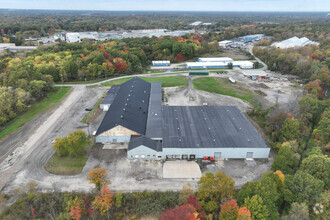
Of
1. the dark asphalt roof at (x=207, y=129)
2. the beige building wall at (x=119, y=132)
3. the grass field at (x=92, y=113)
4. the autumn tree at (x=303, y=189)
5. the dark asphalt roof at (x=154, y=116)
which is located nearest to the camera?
the autumn tree at (x=303, y=189)

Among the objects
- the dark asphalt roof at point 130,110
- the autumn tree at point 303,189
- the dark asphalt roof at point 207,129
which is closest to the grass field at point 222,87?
the dark asphalt roof at point 207,129

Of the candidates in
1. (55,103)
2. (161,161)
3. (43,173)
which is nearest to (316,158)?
(161,161)

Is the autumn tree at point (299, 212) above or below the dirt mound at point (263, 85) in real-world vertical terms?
below

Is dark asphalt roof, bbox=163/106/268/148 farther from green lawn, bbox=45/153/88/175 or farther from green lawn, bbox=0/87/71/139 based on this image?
green lawn, bbox=0/87/71/139

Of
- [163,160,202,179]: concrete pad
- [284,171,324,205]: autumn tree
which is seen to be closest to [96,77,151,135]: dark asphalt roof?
[163,160,202,179]: concrete pad

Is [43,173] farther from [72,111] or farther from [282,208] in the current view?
[282,208]

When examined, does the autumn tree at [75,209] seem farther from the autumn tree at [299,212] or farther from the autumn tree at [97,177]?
the autumn tree at [299,212]
